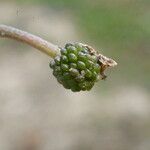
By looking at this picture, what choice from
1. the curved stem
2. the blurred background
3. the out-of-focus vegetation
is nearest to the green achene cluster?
the curved stem

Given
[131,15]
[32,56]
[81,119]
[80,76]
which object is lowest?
[80,76]

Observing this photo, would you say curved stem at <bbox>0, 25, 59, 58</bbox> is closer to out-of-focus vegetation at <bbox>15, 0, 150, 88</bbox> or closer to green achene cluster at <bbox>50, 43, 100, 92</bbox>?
green achene cluster at <bbox>50, 43, 100, 92</bbox>

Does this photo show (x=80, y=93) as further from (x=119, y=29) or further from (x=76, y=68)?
(x=76, y=68)

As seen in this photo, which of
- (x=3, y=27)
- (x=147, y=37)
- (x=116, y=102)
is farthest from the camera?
(x=147, y=37)

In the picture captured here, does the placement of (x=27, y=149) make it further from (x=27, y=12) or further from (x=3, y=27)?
(x=3, y=27)

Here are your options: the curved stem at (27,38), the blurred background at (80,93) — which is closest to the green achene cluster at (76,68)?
the curved stem at (27,38)

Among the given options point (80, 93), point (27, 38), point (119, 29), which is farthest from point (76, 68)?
point (119, 29)

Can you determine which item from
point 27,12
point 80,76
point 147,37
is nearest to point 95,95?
point 147,37
